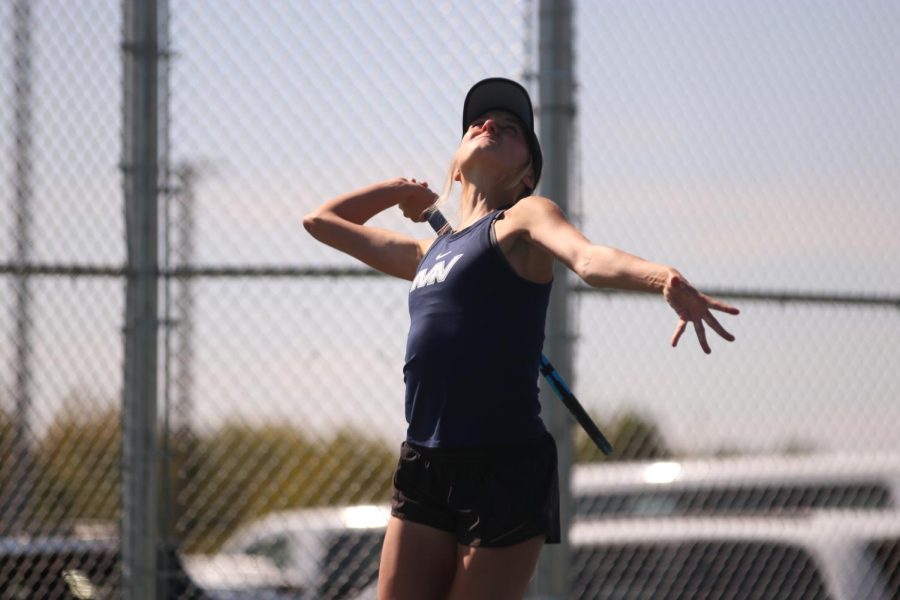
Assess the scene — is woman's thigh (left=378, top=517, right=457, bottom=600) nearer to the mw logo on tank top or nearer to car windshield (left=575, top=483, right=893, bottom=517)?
the mw logo on tank top

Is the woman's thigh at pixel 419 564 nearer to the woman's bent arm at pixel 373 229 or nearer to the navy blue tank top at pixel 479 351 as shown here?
the navy blue tank top at pixel 479 351

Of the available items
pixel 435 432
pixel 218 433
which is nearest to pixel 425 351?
pixel 435 432

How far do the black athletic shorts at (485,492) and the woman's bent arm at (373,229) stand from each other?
710 millimetres

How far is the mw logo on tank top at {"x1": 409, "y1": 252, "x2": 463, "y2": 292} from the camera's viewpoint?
10.1 ft

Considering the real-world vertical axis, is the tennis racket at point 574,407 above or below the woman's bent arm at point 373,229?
below

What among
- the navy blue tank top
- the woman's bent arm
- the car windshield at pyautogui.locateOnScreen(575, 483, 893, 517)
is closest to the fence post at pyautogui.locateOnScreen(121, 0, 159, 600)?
the woman's bent arm

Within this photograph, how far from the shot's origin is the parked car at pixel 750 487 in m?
6.47

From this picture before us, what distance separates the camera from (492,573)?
2.99 metres

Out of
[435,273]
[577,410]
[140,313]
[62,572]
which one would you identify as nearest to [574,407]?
[577,410]

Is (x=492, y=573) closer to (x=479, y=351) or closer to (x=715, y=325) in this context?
(x=479, y=351)

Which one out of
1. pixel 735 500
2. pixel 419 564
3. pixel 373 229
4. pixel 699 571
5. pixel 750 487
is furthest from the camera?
pixel 735 500

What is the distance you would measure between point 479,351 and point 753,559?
3359mm

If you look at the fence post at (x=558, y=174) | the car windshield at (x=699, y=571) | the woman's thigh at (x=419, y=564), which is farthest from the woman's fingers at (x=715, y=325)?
the car windshield at (x=699, y=571)

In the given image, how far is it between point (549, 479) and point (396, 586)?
455 mm
